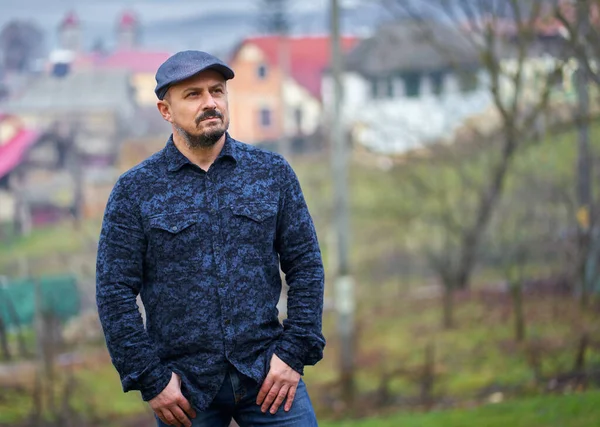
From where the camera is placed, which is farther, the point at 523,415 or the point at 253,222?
the point at 523,415

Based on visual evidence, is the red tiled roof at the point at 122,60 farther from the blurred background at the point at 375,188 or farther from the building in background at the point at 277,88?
the building in background at the point at 277,88

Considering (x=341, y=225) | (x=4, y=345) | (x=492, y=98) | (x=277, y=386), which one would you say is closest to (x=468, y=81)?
(x=492, y=98)

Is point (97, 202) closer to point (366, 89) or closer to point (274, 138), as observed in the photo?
point (274, 138)

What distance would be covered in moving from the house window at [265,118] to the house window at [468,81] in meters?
4.87

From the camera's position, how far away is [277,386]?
118 inches

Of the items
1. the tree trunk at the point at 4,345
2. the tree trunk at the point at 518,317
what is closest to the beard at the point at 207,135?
the tree trunk at the point at 518,317

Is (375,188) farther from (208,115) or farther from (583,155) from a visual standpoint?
(208,115)

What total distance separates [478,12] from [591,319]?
603 centimetres

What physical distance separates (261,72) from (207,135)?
66.9 ft

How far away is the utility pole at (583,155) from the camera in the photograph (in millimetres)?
7562

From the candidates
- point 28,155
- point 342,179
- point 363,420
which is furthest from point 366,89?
point 363,420

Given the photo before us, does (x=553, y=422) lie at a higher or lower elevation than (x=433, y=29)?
lower

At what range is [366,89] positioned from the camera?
2609cm

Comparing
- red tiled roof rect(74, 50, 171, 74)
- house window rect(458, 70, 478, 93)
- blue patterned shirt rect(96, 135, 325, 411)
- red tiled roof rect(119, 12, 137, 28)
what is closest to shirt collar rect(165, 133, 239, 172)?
blue patterned shirt rect(96, 135, 325, 411)
